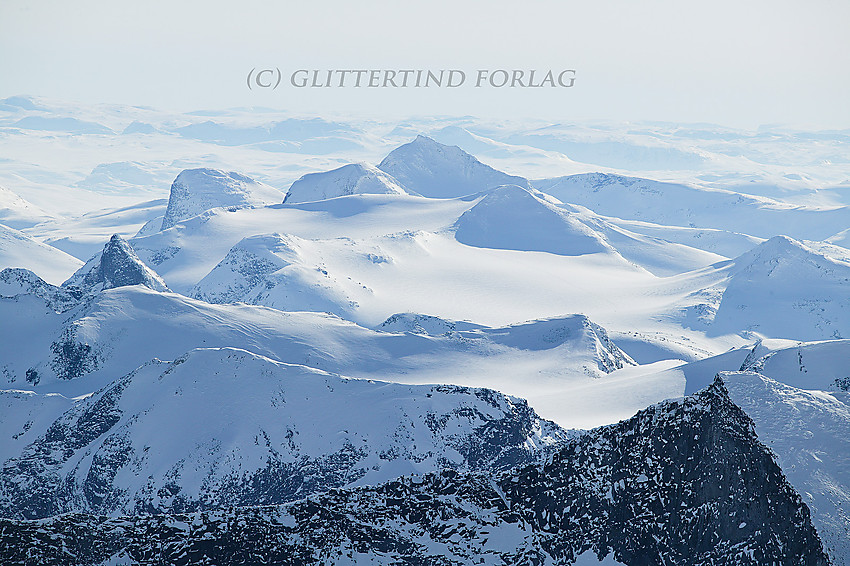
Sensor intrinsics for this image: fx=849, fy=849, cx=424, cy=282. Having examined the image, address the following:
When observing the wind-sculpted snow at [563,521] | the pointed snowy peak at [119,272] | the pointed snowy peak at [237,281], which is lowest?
the pointed snowy peak at [237,281]

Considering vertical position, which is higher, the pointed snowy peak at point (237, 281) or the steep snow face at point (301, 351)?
the steep snow face at point (301, 351)

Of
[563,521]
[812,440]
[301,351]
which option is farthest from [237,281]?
[812,440]

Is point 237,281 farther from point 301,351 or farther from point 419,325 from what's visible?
point 301,351

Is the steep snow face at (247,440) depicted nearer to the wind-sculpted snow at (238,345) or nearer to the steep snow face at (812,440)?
the wind-sculpted snow at (238,345)

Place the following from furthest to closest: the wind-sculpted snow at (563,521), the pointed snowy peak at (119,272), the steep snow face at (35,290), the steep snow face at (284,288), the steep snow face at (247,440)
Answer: the steep snow face at (284,288) → the pointed snowy peak at (119,272) → the steep snow face at (35,290) → the steep snow face at (247,440) → the wind-sculpted snow at (563,521)

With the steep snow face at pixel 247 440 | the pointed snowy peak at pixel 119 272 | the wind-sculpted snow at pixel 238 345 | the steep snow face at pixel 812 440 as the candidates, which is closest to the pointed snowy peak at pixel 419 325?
the wind-sculpted snow at pixel 238 345

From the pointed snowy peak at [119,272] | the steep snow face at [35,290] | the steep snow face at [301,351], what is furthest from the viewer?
the pointed snowy peak at [119,272]

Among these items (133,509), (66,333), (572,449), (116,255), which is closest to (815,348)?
A: (572,449)

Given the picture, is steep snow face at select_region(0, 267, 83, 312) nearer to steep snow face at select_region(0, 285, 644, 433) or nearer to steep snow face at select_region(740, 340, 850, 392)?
steep snow face at select_region(0, 285, 644, 433)
